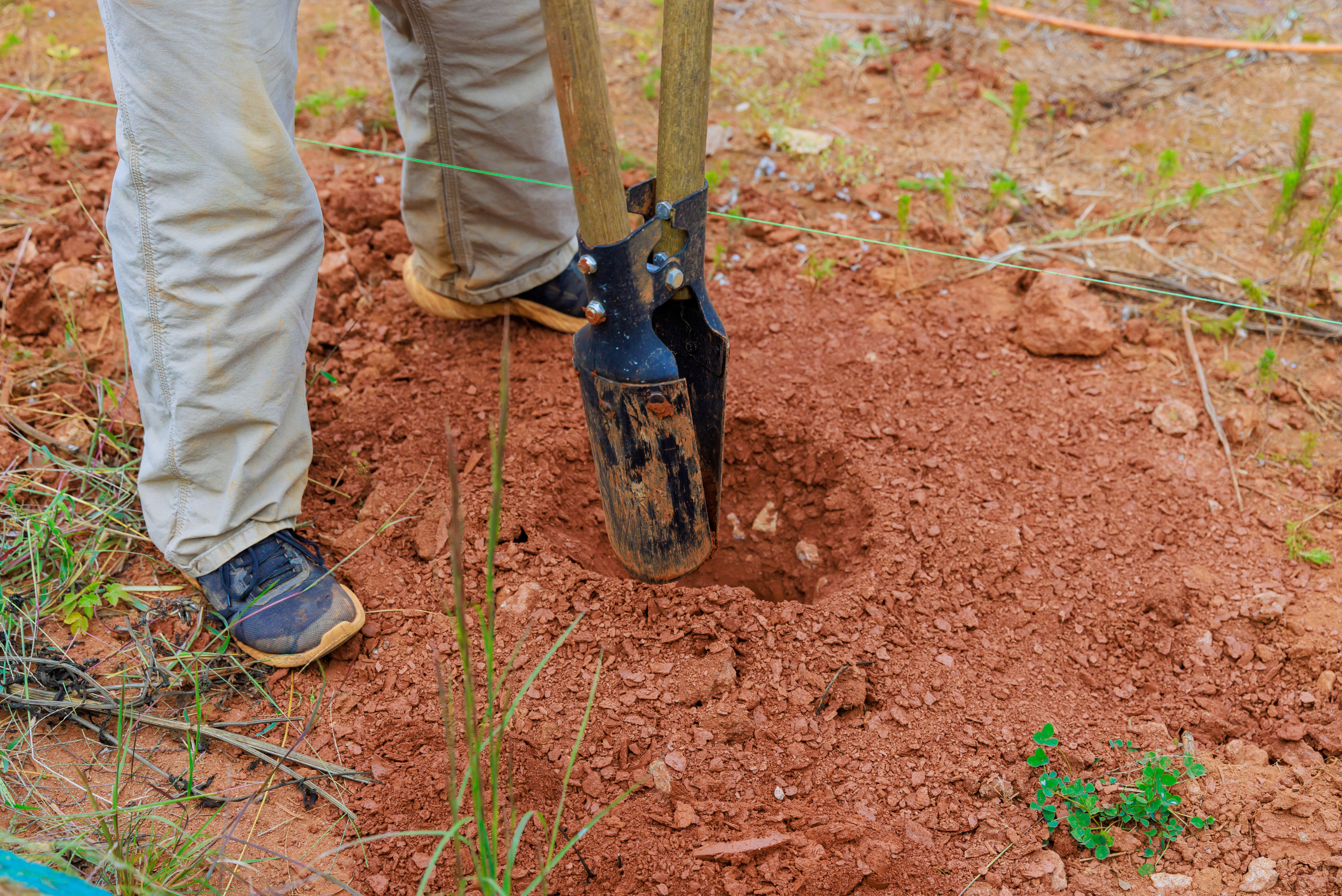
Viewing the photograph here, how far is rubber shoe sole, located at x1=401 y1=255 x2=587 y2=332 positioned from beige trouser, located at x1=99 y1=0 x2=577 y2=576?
432mm

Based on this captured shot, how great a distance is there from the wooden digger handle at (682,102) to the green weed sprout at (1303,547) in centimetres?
164

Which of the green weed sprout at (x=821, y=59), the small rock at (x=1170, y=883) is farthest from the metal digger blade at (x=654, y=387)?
the green weed sprout at (x=821, y=59)

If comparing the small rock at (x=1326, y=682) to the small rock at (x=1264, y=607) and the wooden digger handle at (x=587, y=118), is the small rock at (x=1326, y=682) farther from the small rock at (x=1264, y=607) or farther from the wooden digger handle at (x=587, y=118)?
the wooden digger handle at (x=587, y=118)

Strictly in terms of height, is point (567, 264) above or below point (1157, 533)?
above

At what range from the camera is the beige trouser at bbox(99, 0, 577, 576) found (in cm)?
153

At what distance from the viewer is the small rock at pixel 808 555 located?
2.14m

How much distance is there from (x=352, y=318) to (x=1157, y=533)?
2276mm

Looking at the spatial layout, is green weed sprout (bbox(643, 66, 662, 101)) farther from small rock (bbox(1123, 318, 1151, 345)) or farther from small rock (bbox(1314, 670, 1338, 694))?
small rock (bbox(1314, 670, 1338, 694))

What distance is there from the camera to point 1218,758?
168cm

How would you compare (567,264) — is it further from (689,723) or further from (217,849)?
(217,849)

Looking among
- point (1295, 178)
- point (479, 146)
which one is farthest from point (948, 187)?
point (479, 146)

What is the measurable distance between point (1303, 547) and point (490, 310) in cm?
220

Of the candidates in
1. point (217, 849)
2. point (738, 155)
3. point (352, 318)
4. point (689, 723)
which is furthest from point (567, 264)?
point (217, 849)

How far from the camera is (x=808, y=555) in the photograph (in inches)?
84.5
